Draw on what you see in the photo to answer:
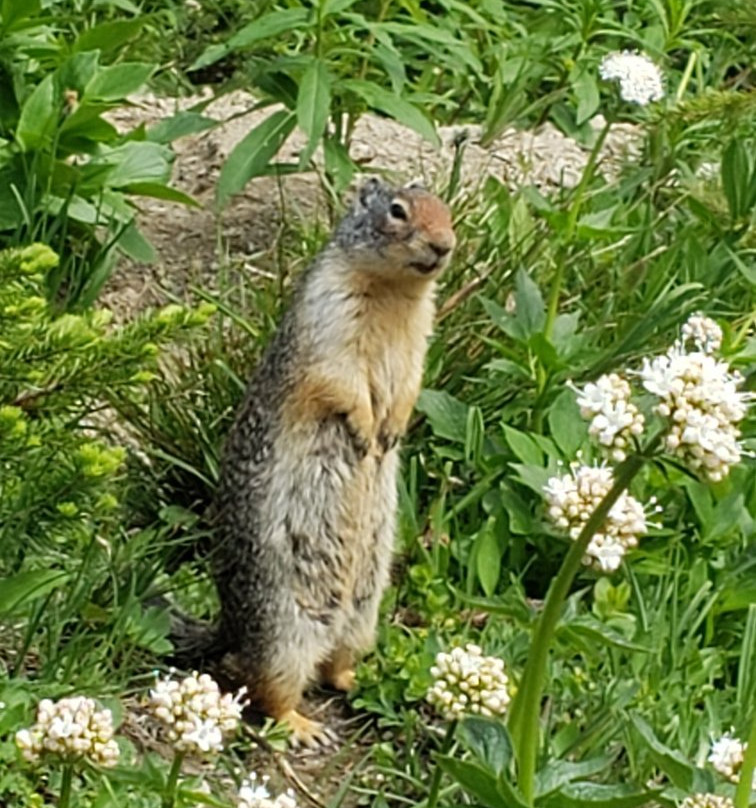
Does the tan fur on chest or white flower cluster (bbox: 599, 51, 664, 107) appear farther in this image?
white flower cluster (bbox: 599, 51, 664, 107)

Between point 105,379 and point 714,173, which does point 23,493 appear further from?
point 714,173

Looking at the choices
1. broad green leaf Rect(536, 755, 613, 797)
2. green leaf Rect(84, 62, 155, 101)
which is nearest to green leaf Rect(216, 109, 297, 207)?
green leaf Rect(84, 62, 155, 101)

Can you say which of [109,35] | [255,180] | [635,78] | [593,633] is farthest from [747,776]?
[255,180]

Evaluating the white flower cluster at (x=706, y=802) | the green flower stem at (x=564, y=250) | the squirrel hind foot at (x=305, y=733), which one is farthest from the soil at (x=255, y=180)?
the white flower cluster at (x=706, y=802)

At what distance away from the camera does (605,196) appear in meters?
6.05

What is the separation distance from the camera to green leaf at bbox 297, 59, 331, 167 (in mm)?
5367

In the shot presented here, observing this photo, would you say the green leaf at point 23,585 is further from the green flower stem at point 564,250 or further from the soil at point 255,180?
the soil at point 255,180

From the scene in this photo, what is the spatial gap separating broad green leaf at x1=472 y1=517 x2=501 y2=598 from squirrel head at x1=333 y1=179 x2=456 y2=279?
2.26ft

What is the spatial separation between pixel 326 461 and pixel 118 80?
4.90ft

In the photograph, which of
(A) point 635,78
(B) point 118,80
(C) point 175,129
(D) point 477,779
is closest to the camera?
(D) point 477,779

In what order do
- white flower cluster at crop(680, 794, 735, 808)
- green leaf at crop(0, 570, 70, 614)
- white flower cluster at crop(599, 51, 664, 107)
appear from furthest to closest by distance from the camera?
white flower cluster at crop(599, 51, 664, 107), green leaf at crop(0, 570, 70, 614), white flower cluster at crop(680, 794, 735, 808)

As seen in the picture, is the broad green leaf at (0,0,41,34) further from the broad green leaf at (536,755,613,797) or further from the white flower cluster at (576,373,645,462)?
the white flower cluster at (576,373,645,462)

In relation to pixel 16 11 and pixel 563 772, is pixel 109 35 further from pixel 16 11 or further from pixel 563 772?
pixel 563 772

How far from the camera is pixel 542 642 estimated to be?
9.21 feet
